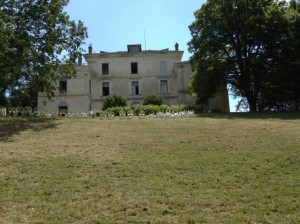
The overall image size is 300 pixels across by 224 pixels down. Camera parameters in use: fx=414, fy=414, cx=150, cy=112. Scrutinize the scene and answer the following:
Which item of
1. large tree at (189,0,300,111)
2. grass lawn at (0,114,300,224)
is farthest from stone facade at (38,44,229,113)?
grass lawn at (0,114,300,224)

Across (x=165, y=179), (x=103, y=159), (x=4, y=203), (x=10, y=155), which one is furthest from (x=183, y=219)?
(x=10, y=155)

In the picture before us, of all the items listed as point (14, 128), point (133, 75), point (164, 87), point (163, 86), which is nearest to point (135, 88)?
point (133, 75)

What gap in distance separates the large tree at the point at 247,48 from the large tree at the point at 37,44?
13.9 metres

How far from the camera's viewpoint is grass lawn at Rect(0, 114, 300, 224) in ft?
29.7

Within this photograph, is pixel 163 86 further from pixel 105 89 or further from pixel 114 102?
pixel 114 102

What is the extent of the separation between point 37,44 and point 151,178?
17558 mm

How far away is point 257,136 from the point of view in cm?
1803

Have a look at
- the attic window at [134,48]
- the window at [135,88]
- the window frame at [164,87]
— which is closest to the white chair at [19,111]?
the window at [135,88]

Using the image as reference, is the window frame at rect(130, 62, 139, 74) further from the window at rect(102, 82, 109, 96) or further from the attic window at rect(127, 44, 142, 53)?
the window at rect(102, 82, 109, 96)

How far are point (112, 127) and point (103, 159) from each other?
8.61 m

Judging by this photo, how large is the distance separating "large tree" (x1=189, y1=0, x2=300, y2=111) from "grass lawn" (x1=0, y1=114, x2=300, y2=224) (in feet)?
60.1

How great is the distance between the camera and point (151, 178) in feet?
37.8

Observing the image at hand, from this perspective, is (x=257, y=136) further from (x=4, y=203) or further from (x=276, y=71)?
(x=276, y=71)

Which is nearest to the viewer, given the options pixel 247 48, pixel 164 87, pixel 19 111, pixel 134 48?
pixel 19 111
